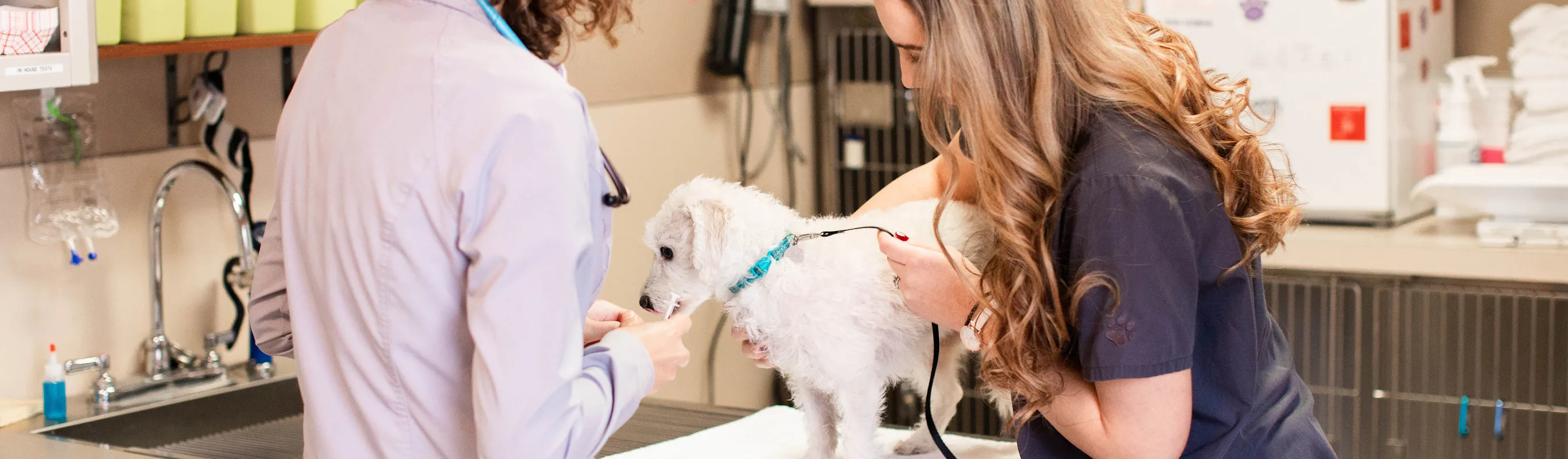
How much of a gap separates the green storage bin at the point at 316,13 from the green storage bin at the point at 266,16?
0.02m

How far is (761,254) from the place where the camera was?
1.38 metres

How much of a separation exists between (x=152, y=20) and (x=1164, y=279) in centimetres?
132

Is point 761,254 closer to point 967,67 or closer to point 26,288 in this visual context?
point 967,67

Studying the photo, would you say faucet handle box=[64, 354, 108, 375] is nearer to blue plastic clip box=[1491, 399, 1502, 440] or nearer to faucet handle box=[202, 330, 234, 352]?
faucet handle box=[202, 330, 234, 352]

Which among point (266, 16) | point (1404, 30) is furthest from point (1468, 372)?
point (266, 16)

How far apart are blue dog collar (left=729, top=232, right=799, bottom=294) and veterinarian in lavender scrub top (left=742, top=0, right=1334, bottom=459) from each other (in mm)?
263

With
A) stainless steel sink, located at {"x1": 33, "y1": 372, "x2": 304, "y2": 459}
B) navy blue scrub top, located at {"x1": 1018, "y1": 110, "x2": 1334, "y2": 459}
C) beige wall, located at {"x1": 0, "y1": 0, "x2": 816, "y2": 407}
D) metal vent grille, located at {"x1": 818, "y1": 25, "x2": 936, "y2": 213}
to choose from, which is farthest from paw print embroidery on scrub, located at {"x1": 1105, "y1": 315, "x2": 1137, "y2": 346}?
metal vent grille, located at {"x1": 818, "y1": 25, "x2": 936, "y2": 213}

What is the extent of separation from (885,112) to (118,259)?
1.99 metres

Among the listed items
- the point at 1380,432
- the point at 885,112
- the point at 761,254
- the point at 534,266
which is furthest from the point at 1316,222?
the point at 534,266

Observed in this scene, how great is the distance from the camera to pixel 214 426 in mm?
1893

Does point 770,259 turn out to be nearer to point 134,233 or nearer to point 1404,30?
point 134,233

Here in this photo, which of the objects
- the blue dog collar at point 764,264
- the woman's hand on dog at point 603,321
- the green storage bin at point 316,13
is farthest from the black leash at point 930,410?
the green storage bin at point 316,13

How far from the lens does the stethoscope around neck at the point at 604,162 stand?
96 cm

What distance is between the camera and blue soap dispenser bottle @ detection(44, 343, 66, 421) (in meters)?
1.72
